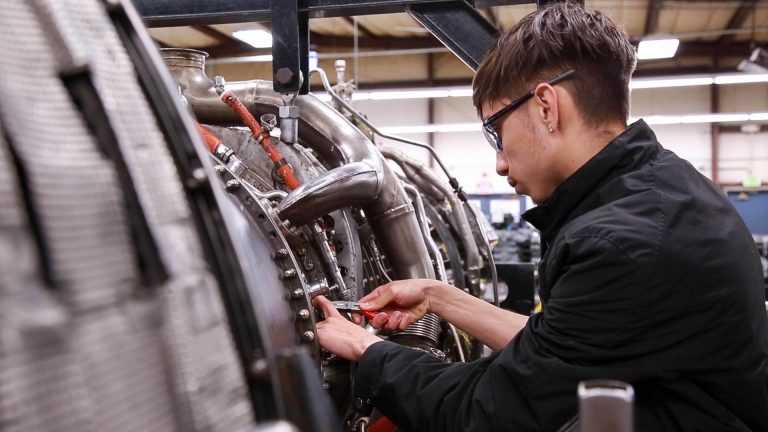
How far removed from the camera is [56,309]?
1.75 ft

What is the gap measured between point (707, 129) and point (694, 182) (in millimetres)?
12419

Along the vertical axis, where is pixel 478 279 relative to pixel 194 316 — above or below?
below

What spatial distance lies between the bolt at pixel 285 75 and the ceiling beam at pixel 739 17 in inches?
324

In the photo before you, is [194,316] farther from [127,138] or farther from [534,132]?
[534,132]

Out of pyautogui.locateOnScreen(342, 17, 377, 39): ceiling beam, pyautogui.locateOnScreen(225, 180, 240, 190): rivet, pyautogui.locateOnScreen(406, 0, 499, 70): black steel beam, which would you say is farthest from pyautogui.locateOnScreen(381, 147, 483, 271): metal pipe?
pyautogui.locateOnScreen(342, 17, 377, 39): ceiling beam

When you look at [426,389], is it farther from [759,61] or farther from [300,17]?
[759,61]

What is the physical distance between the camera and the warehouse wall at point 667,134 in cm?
1233

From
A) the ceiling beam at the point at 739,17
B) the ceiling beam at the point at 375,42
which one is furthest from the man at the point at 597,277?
the ceiling beam at the point at 375,42

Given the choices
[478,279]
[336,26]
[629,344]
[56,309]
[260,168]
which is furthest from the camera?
[336,26]

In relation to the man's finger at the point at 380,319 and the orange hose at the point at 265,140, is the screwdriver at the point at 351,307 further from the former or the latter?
the orange hose at the point at 265,140

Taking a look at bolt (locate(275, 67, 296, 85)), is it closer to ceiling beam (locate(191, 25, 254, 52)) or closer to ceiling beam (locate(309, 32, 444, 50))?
ceiling beam (locate(191, 25, 254, 52))

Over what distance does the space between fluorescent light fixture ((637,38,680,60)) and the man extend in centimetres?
526

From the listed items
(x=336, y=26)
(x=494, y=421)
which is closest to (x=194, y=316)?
(x=494, y=421)

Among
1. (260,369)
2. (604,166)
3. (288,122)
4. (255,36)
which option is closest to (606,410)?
(260,369)
